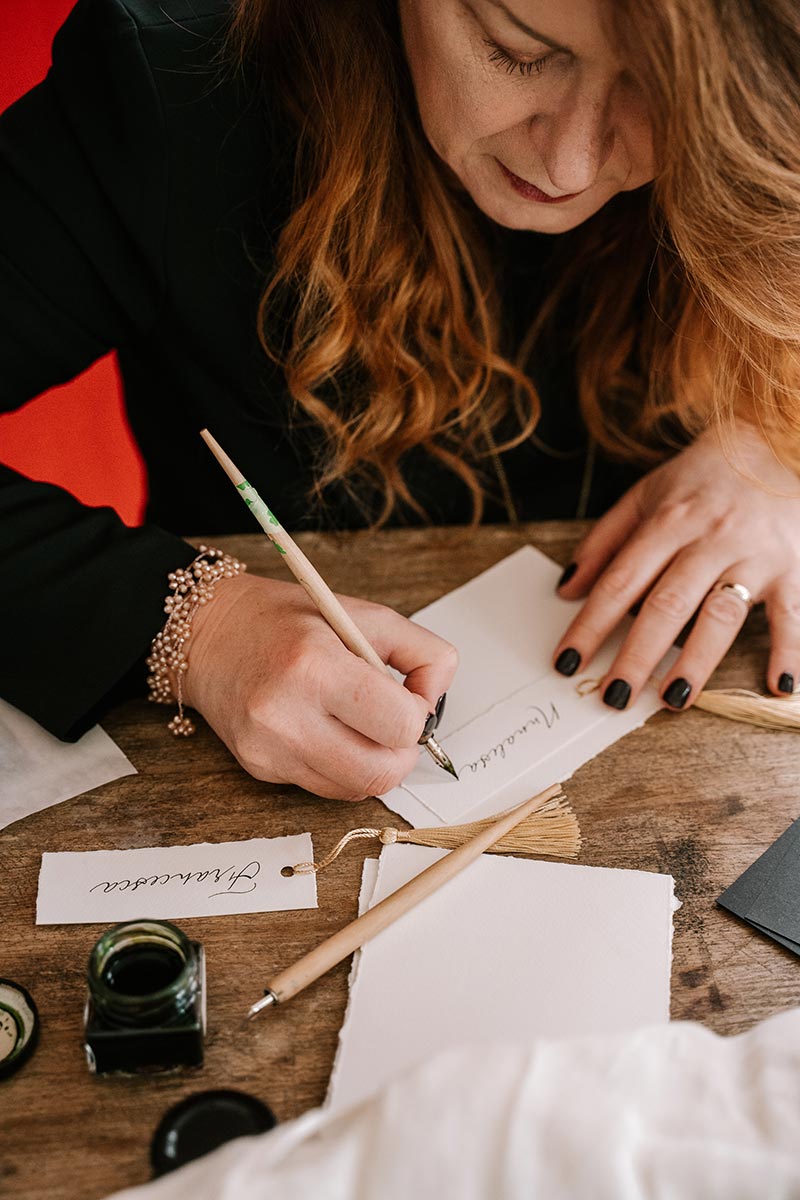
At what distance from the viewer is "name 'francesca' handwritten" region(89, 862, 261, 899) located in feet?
3.23

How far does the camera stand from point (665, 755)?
114cm

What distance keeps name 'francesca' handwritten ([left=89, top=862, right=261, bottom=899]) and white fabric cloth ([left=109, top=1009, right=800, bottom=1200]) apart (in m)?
0.34

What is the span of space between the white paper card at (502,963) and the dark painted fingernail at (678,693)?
0.24 metres

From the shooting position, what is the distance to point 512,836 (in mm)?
1029

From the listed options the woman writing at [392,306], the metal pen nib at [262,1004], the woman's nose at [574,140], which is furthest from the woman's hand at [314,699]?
the woman's nose at [574,140]

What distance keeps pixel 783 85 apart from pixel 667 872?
2.32 ft

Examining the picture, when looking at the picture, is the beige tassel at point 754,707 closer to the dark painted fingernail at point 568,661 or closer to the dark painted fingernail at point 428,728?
the dark painted fingernail at point 568,661

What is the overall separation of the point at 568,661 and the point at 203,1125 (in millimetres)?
664

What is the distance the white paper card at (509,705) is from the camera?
110 cm

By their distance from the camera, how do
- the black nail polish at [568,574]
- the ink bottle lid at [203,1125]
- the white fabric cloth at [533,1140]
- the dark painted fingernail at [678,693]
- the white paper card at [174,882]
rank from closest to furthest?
the white fabric cloth at [533,1140]
the ink bottle lid at [203,1125]
the white paper card at [174,882]
the dark painted fingernail at [678,693]
the black nail polish at [568,574]

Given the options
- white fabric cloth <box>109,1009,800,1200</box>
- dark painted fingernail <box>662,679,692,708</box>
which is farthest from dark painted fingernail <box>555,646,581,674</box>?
white fabric cloth <box>109,1009,800,1200</box>

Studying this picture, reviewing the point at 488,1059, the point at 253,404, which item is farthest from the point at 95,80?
the point at 488,1059

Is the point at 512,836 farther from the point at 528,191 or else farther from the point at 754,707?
the point at 528,191

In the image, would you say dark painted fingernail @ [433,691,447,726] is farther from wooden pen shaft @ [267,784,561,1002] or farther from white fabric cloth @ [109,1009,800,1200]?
white fabric cloth @ [109,1009,800,1200]
